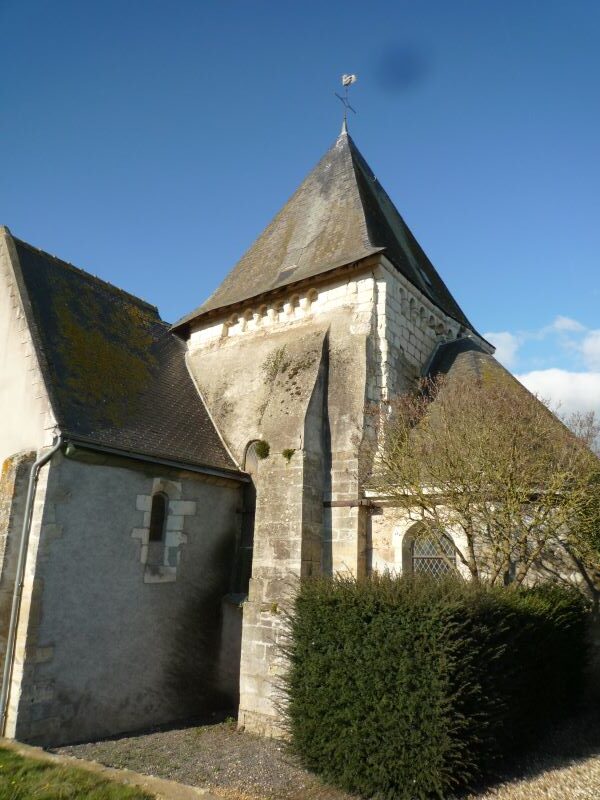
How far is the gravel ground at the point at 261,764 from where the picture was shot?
550 cm

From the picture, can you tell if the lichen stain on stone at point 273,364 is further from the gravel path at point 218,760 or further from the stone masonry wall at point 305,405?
the gravel path at point 218,760

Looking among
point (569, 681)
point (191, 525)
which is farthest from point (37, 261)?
point (569, 681)

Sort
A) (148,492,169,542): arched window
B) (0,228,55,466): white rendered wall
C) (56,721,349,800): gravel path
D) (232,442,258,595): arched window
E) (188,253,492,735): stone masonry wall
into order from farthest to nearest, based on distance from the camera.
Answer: (232,442,258,595): arched window
(148,492,169,542): arched window
(188,253,492,735): stone masonry wall
(0,228,55,466): white rendered wall
(56,721,349,800): gravel path

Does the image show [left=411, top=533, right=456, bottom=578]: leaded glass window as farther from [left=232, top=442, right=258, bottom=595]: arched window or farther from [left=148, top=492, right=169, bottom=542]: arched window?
[left=148, top=492, right=169, bottom=542]: arched window

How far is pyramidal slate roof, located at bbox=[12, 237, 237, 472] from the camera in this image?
8938 mm

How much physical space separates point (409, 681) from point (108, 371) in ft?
24.1

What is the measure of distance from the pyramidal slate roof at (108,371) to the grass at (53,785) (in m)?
4.03

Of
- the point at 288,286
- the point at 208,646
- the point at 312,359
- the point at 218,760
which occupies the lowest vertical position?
the point at 218,760

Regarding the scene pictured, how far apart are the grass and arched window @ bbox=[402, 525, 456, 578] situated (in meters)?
5.17

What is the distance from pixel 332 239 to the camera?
12453mm

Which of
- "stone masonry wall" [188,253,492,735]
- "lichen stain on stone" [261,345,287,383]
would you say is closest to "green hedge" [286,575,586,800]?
"stone masonry wall" [188,253,492,735]

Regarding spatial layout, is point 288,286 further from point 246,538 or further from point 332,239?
point 246,538

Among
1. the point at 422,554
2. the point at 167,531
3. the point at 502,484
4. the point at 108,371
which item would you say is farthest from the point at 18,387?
the point at 502,484

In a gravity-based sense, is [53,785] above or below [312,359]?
below
